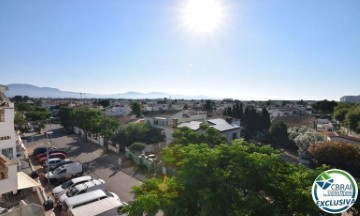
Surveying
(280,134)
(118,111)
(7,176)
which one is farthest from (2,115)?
(118,111)

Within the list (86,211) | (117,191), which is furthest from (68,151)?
(86,211)

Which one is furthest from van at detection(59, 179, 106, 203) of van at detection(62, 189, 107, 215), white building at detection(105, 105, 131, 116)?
white building at detection(105, 105, 131, 116)

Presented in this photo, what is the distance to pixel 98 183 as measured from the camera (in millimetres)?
→ 19906

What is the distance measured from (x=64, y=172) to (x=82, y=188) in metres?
6.71

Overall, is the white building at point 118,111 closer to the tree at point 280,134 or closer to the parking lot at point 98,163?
the parking lot at point 98,163

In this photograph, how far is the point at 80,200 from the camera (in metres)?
16.4

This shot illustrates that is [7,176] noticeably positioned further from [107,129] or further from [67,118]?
[67,118]

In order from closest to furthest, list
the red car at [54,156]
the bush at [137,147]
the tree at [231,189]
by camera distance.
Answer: the tree at [231,189] → the red car at [54,156] → the bush at [137,147]

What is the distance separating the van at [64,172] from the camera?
23484 millimetres

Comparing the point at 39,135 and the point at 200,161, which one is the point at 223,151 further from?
the point at 39,135

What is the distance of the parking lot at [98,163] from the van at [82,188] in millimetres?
2010

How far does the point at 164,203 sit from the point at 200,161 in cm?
247

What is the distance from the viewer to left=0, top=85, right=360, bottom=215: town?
1050cm

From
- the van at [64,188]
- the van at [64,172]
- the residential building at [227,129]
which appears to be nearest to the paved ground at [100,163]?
the van at [64,172]
